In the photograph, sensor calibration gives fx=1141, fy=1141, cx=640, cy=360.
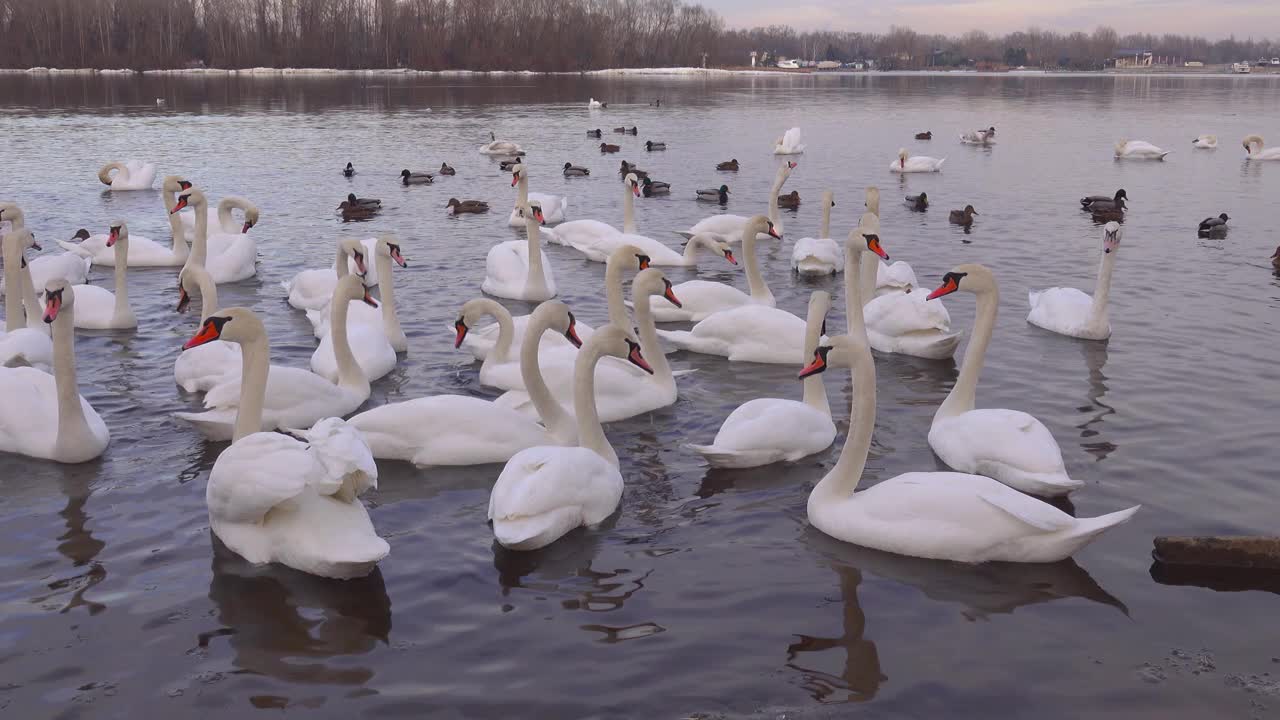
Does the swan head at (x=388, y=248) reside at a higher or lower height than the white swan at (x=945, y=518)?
higher

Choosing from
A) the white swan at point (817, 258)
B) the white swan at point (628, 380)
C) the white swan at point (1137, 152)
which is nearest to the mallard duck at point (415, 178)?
the white swan at point (817, 258)

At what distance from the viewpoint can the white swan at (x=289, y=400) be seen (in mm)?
8039

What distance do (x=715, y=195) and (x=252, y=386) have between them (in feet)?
52.2

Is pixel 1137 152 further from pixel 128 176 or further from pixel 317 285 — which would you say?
pixel 317 285

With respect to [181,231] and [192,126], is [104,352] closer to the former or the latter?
[181,231]

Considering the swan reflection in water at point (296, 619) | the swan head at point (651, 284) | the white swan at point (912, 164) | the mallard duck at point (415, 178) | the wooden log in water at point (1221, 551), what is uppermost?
the white swan at point (912, 164)

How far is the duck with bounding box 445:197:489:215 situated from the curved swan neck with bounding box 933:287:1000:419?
13.1 meters

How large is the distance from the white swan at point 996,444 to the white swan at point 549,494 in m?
2.34

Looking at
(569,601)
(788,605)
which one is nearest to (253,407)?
(569,601)

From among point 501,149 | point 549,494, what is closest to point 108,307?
point 549,494

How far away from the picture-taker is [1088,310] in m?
11.7

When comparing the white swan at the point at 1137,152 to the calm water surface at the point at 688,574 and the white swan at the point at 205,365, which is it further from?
the white swan at the point at 205,365

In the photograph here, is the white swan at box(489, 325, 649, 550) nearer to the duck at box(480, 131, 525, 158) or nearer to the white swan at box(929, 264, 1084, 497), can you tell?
the white swan at box(929, 264, 1084, 497)

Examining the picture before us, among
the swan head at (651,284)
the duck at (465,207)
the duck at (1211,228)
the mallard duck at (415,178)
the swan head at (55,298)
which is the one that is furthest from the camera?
the mallard duck at (415,178)
